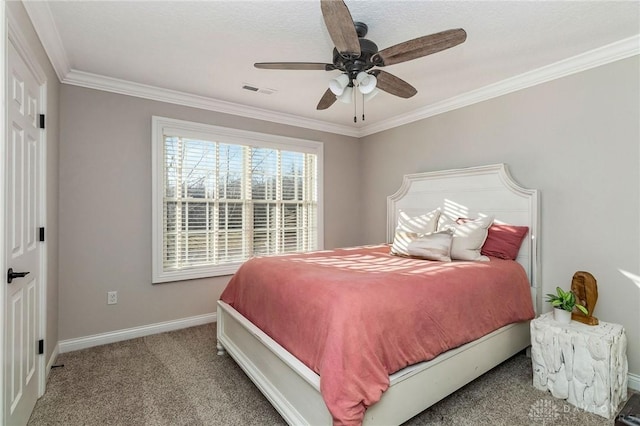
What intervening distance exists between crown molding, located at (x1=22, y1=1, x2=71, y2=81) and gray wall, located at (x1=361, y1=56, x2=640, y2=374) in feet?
12.1

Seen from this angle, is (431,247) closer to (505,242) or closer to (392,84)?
(505,242)

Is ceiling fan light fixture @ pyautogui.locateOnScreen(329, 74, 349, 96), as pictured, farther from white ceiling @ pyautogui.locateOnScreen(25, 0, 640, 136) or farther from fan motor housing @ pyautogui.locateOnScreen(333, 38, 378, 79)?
white ceiling @ pyautogui.locateOnScreen(25, 0, 640, 136)

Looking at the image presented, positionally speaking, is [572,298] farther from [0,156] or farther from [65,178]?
[65,178]

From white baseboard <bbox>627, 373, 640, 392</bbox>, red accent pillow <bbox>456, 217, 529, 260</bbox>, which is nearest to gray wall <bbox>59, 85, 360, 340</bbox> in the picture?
red accent pillow <bbox>456, 217, 529, 260</bbox>

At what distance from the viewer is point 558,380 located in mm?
2133

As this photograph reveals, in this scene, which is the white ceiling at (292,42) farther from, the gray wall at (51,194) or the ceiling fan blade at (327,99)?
the ceiling fan blade at (327,99)

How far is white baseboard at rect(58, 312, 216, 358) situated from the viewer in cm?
288

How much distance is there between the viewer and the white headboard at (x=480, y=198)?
2.84m

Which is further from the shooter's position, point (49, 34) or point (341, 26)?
point (49, 34)

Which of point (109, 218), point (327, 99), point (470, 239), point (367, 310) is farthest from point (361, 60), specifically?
point (109, 218)

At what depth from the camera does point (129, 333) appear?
316 centimetres

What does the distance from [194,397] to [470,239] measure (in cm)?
254

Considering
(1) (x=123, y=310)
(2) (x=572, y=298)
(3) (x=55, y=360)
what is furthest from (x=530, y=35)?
(3) (x=55, y=360)

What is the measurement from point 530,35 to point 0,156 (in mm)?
3298
